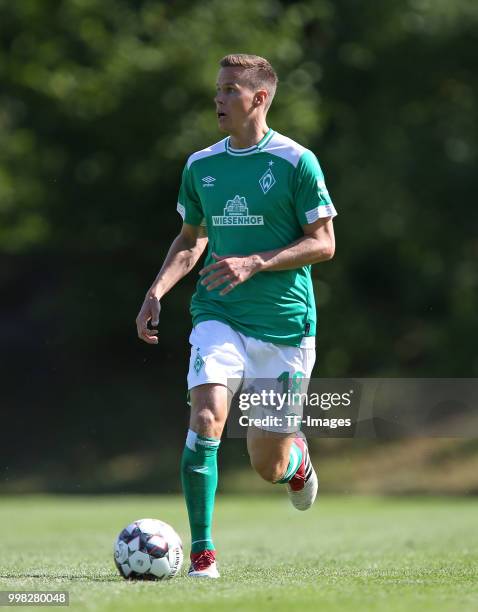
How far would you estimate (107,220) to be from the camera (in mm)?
22750

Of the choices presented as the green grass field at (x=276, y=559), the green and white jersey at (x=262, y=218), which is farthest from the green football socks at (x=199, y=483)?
the green and white jersey at (x=262, y=218)

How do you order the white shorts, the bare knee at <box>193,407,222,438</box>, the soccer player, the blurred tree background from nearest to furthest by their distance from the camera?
the bare knee at <box>193,407,222,438</box> < the white shorts < the soccer player < the blurred tree background

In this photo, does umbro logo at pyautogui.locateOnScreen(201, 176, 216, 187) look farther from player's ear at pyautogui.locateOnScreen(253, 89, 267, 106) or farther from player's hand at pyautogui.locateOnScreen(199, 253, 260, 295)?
player's hand at pyautogui.locateOnScreen(199, 253, 260, 295)

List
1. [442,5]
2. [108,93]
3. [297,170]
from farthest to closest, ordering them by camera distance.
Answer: [442,5]
[108,93]
[297,170]

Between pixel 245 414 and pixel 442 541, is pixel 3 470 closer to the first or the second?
pixel 442 541

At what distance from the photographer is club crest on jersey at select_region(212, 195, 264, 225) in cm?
679

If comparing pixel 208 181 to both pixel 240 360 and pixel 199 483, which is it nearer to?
pixel 240 360

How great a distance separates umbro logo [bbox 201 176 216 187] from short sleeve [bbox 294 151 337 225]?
1.61 ft

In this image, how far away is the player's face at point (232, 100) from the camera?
6832mm

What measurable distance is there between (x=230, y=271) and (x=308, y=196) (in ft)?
2.43

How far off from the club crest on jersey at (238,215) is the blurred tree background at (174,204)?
14.1 metres

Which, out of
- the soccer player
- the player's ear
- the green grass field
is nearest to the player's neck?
the soccer player

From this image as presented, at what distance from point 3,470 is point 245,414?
631 inches

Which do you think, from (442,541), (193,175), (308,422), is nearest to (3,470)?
(442,541)
